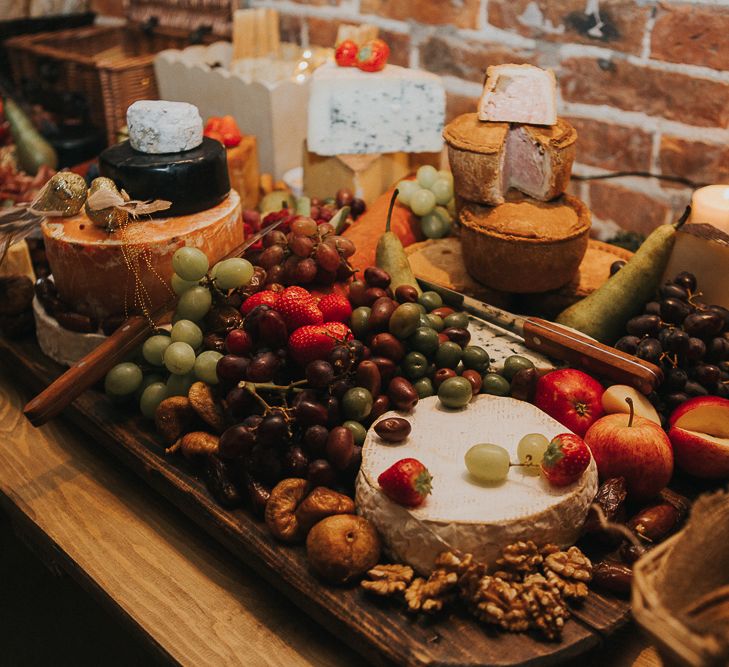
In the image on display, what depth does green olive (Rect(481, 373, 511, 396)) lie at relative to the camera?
1220mm

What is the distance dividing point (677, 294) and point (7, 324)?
4.20 feet

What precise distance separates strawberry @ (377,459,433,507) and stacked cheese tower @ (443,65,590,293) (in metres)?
0.55

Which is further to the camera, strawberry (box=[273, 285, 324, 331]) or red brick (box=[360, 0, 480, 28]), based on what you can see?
red brick (box=[360, 0, 480, 28])

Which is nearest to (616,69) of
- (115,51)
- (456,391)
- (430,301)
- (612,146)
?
(612,146)

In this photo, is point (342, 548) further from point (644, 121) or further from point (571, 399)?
point (644, 121)

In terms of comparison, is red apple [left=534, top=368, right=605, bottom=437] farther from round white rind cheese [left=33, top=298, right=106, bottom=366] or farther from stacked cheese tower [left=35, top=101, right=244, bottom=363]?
round white rind cheese [left=33, top=298, right=106, bottom=366]

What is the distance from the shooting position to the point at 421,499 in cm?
96

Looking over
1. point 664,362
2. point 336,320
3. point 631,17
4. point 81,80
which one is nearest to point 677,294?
point 664,362

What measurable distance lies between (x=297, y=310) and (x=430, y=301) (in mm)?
302

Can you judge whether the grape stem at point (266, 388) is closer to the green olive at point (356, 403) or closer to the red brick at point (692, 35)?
the green olive at point (356, 403)

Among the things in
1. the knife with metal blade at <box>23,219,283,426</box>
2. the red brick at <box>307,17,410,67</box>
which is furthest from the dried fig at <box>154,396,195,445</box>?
the red brick at <box>307,17,410,67</box>

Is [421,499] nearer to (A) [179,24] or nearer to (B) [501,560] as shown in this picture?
(B) [501,560]

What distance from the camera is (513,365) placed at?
4.06 feet

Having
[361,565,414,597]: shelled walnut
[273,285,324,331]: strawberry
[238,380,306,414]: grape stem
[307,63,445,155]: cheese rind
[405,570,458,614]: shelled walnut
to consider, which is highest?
[307,63,445,155]: cheese rind
